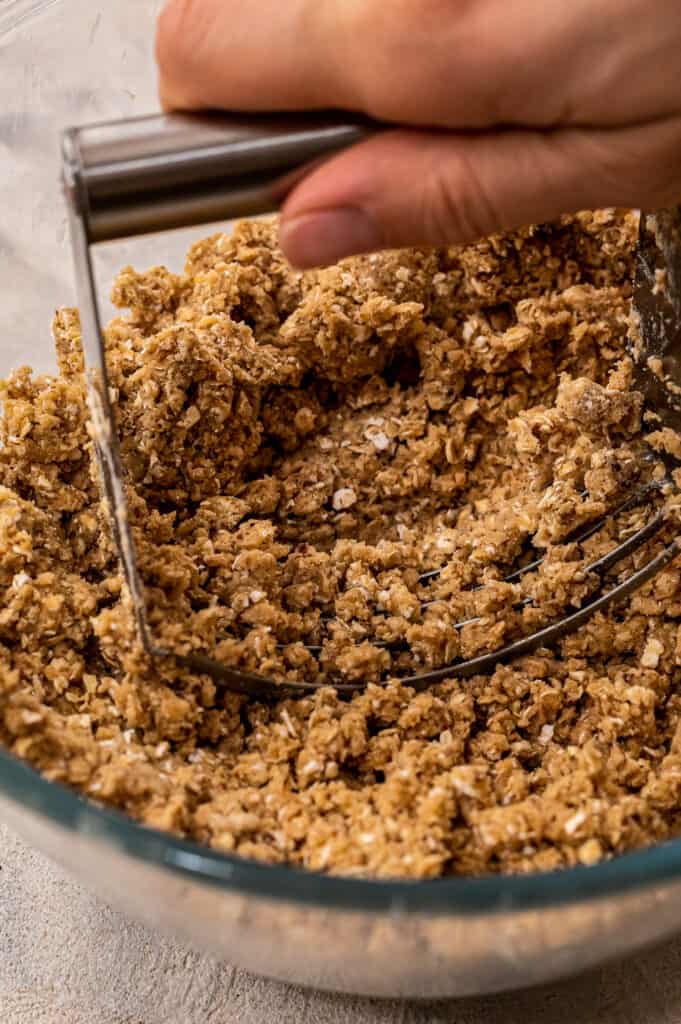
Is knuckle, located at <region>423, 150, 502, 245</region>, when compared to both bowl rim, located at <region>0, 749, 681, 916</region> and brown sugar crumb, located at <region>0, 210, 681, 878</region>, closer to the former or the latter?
brown sugar crumb, located at <region>0, 210, 681, 878</region>

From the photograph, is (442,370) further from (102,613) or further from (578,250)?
(102,613)

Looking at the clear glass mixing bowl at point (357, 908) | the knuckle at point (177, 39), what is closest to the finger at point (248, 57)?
the knuckle at point (177, 39)

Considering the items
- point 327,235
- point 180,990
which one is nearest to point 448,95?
point 327,235

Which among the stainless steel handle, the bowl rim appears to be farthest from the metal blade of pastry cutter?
the bowl rim

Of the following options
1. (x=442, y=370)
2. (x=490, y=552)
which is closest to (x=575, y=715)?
(x=490, y=552)

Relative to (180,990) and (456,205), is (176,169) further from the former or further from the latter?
(180,990)
